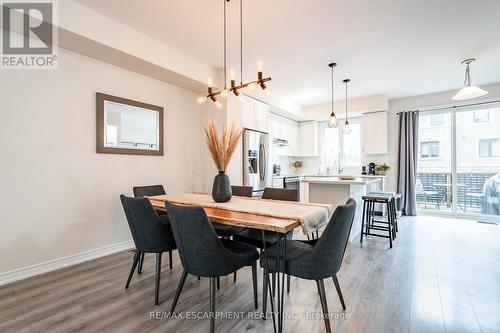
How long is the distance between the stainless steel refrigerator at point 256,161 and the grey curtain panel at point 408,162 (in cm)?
318

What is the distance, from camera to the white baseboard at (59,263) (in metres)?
2.39

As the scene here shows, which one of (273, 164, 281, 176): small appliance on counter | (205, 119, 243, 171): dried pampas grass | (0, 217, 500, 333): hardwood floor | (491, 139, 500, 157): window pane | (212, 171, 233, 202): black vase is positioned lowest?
(0, 217, 500, 333): hardwood floor

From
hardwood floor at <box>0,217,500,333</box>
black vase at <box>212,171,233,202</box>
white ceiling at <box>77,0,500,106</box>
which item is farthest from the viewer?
white ceiling at <box>77,0,500,106</box>

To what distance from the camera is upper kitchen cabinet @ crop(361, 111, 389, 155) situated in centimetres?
552

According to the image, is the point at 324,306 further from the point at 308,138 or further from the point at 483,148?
the point at 483,148

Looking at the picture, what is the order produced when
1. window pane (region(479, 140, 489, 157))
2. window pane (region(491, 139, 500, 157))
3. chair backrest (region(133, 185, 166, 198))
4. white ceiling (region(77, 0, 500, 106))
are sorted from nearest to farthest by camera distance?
1. white ceiling (region(77, 0, 500, 106))
2. chair backrest (region(133, 185, 166, 198))
3. window pane (region(491, 139, 500, 157))
4. window pane (region(479, 140, 489, 157))

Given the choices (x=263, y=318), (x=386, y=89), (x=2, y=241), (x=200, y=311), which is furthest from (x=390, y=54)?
(x=2, y=241)

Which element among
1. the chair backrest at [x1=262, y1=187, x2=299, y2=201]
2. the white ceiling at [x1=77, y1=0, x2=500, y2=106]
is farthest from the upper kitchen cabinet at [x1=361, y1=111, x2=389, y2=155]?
the chair backrest at [x1=262, y1=187, x2=299, y2=201]

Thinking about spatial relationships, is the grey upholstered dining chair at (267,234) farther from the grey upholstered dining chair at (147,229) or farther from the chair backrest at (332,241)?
the grey upholstered dining chair at (147,229)

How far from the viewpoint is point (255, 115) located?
4.62m

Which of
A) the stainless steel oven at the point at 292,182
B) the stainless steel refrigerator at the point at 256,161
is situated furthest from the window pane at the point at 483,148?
the stainless steel refrigerator at the point at 256,161

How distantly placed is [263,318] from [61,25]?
10.6 ft

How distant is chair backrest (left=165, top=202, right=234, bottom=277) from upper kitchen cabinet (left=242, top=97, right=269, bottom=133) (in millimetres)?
2935

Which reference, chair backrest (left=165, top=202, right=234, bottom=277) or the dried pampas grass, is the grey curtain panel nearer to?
the dried pampas grass
